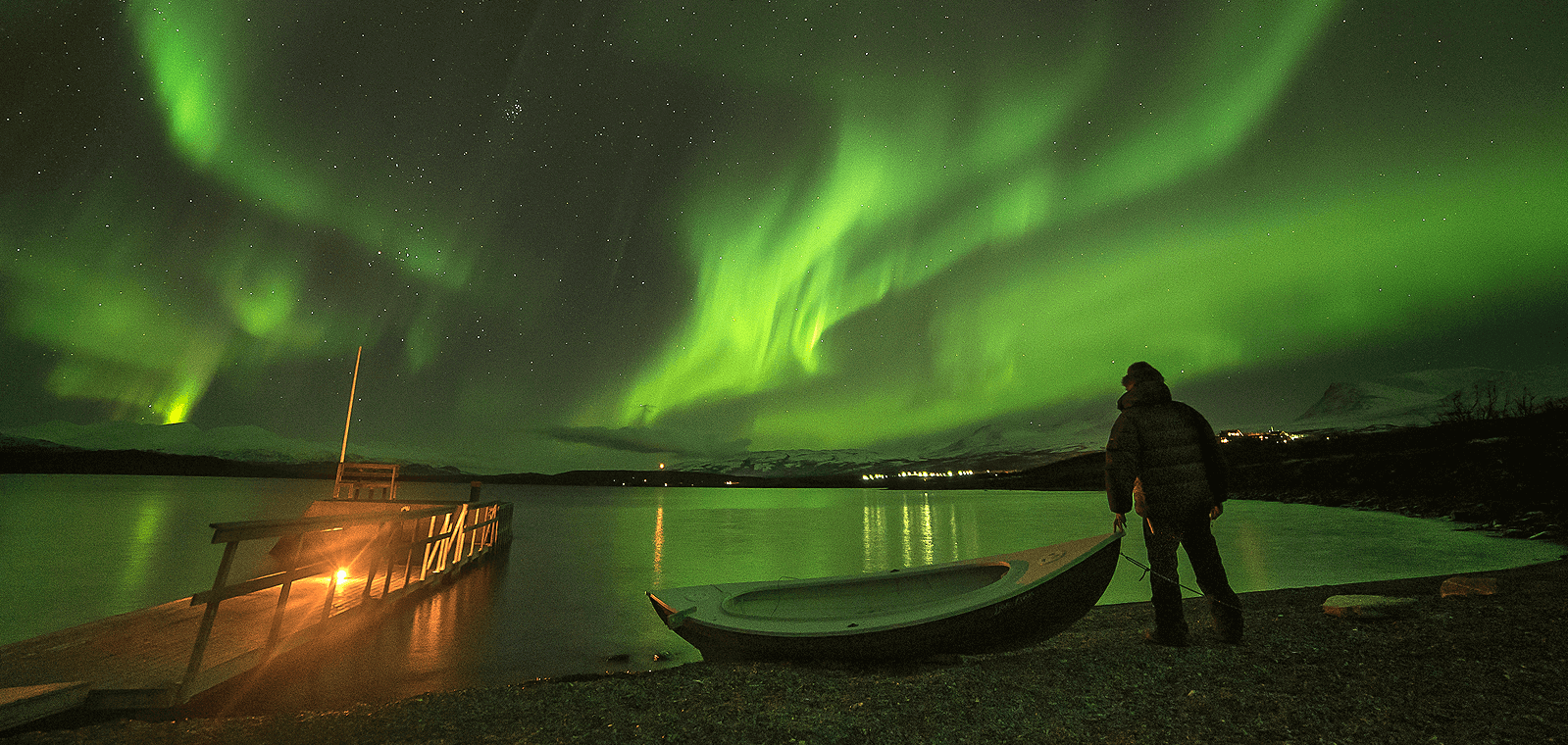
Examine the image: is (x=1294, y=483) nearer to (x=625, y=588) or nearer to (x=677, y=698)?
(x=625, y=588)

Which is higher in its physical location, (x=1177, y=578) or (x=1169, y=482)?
(x=1169, y=482)

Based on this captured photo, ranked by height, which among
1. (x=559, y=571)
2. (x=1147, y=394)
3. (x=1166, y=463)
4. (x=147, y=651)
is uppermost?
(x=1147, y=394)

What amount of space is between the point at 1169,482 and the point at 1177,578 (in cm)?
119

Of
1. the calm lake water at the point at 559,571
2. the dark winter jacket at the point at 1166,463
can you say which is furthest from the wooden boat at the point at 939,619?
the calm lake water at the point at 559,571

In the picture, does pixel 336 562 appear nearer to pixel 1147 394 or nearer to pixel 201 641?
pixel 201 641

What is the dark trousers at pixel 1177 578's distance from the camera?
7211 mm

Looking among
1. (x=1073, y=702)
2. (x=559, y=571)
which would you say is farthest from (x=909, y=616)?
(x=559, y=571)

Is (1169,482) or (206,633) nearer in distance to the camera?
(1169,482)

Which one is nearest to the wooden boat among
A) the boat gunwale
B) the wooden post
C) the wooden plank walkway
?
the boat gunwale

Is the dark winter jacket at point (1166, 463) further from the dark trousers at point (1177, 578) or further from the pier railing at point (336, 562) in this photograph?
the pier railing at point (336, 562)

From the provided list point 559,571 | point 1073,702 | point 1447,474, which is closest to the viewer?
point 1073,702

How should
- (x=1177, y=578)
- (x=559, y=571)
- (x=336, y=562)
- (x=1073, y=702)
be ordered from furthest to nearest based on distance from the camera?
(x=559, y=571) < (x=336, y=562) < (x=1177, y=578) < (x=1073, y=702)

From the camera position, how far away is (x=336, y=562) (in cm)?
1187

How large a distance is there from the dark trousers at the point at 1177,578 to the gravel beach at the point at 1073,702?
299 mm
